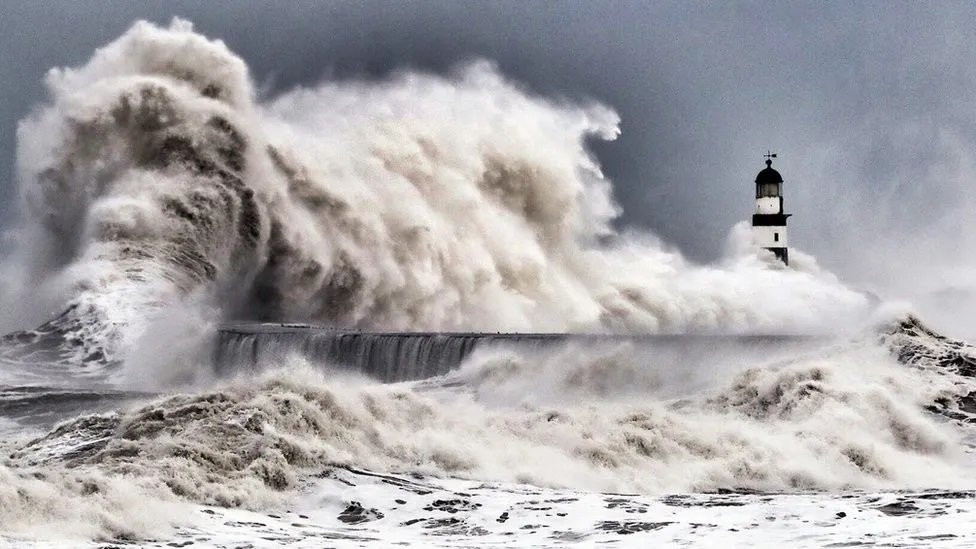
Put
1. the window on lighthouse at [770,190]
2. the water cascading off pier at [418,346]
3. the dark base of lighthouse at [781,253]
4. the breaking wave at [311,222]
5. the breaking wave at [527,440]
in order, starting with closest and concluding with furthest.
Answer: the breaking wave at [527,440], the water cascading off pier at [418,346], the breaking wave at [311,222], the dark base of lighthouse at [781,253], the window on lighthouse at [770,190]

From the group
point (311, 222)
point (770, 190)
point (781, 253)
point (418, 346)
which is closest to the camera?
point (418, 346)

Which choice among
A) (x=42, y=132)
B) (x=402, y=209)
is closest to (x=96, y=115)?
(x=42, y=132)

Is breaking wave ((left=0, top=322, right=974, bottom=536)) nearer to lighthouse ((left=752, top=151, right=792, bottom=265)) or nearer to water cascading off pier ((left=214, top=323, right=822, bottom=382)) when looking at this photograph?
water cascading off pier ((left=214, top=323, right=822, bottom=382))

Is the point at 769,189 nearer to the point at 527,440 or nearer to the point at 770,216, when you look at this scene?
the point at 770,216

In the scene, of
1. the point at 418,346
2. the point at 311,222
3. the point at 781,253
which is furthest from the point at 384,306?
the point at 781,253

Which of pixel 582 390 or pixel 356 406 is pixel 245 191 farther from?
pixel 356 406

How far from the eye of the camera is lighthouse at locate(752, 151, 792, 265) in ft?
157

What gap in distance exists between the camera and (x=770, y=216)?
1911 inches

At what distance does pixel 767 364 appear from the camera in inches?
794

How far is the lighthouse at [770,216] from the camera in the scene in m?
47.8

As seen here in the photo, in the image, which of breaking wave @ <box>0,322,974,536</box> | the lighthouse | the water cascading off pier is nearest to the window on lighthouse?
the lighthouse

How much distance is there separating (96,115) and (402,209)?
8572 millimetres

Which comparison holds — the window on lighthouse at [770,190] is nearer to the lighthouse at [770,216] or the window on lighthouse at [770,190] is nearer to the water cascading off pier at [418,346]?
the lighthouse at [770,216]

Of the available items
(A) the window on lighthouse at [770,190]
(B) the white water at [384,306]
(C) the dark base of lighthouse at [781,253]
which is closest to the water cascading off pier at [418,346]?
(B) the white water at [384,306]
